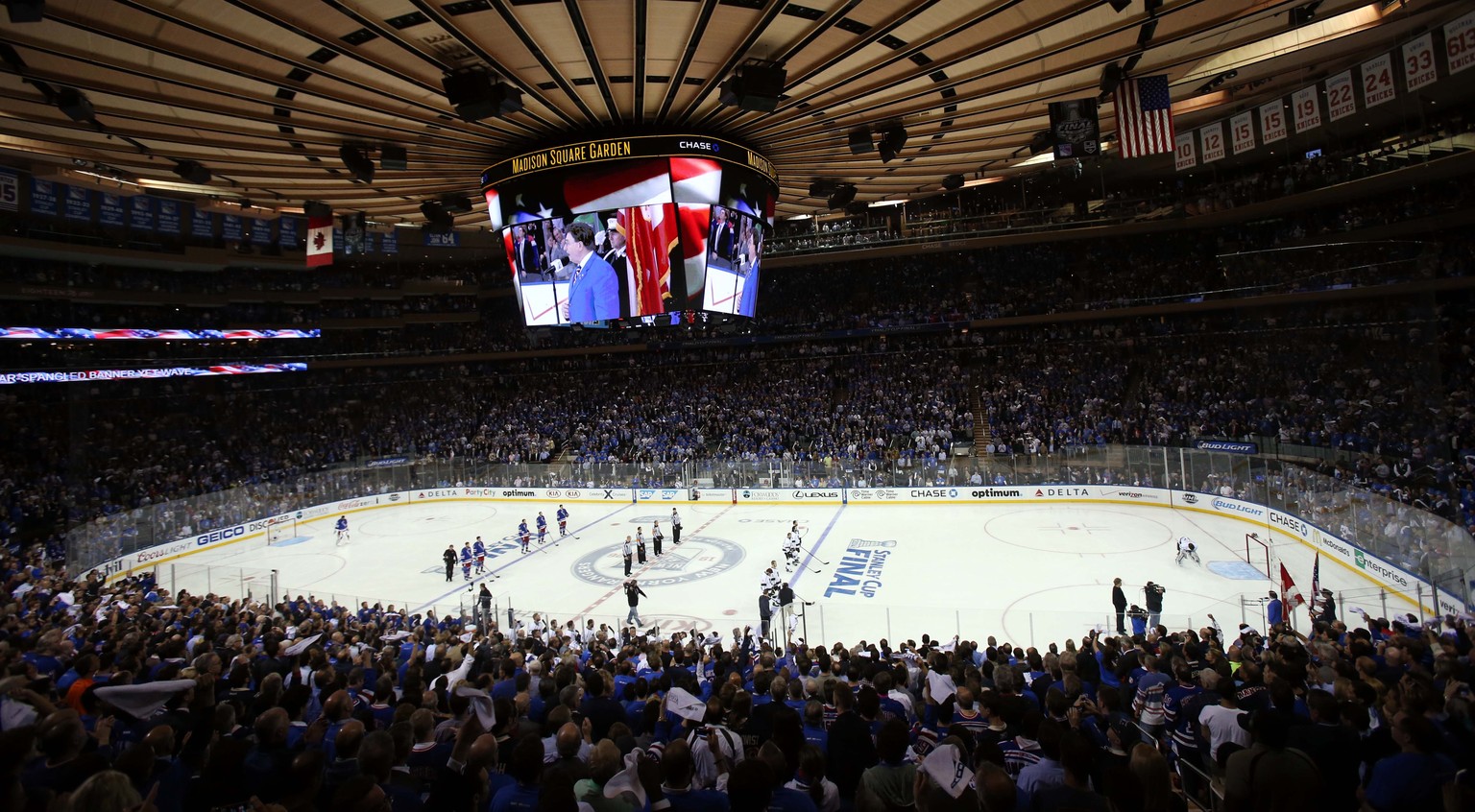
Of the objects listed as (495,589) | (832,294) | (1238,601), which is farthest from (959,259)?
(495,589)

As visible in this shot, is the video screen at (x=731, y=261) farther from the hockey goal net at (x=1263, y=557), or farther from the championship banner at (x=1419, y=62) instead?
the championship banner at (x=1419, y=62)

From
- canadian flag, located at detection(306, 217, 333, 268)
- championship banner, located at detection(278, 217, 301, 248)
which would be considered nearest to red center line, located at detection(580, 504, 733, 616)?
canadian flag, located at detection(306, 217, 333, 268)

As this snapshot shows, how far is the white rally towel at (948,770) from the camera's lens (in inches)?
132

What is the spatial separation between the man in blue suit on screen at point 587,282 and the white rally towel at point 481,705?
937cm

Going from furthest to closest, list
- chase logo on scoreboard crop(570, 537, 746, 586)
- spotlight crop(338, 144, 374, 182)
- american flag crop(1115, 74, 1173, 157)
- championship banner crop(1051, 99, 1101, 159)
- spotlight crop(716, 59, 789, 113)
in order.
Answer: chase logo on scoreboard crop(570, 537, 746, 586)
championship banner crop(1051, 99, 1101, 159)
spotlight crop(338, 144, 374, 182)
american flag crop(1115, 74, 1173, 157)
spotlight crop(716, 59, 789, 113)

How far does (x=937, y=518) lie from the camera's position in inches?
1017

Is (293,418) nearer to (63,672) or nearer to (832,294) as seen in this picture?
(832,294)

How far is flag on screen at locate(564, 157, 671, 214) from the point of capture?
483 inches

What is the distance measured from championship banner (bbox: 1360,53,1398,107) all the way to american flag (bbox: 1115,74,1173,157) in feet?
34.6

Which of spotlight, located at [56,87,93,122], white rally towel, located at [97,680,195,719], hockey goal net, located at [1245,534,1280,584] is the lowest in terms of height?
hockey goal net, located at [1245,534,1280,584]

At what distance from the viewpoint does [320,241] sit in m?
17.0

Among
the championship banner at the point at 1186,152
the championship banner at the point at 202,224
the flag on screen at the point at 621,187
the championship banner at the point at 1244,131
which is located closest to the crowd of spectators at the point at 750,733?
the flag on screen at the point at 621,187

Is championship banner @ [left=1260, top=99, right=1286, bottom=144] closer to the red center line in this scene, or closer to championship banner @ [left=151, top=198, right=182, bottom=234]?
the red center line

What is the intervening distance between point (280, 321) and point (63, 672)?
1628 inches
